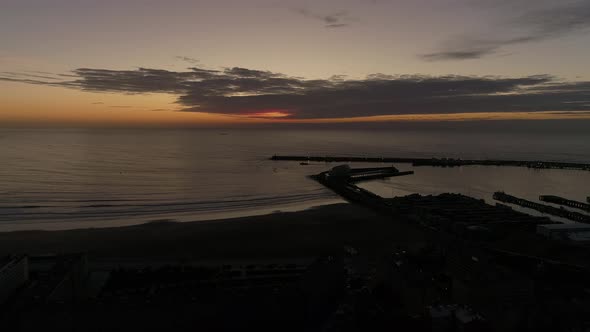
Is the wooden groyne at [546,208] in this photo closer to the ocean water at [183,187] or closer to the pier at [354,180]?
the ocean water at [183,187]

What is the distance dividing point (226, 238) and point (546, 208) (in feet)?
105

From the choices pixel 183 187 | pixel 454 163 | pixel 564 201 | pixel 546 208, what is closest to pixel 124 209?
pixel 183 187

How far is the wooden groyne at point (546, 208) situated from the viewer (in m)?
36.3

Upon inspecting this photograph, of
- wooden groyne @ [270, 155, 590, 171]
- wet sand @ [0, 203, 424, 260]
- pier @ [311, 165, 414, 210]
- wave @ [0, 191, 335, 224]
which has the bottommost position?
wet sand @ [0, 203, 424, 260]

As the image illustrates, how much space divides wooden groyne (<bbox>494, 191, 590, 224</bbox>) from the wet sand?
59.0ft

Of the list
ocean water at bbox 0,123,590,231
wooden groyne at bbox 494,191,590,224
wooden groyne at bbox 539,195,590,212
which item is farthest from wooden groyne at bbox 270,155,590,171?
wooden groyne at bbox 494,191,590,224

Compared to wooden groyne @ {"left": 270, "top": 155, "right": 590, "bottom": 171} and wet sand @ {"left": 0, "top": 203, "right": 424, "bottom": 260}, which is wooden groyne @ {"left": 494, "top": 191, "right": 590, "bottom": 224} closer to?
wet sand @ {"left": 0, "top": 203, "right": 424, "bottom": 260}

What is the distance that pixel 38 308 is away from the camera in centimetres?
1205

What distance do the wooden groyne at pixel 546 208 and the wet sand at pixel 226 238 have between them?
18.0 meters

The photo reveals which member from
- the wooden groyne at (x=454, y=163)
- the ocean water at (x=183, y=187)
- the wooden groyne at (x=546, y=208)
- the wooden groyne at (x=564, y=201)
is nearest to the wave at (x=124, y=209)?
the ocean water at (x=183, y=187)

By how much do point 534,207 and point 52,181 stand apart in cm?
5324

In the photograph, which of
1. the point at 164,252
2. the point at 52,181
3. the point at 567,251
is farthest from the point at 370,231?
the point at 52,181

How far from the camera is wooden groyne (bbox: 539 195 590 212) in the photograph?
41.9 meters

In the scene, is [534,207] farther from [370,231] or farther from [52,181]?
[52,181]
